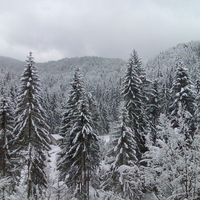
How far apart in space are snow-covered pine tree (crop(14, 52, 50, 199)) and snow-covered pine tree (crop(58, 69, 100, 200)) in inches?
122

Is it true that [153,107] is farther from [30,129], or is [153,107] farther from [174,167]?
[174,167]

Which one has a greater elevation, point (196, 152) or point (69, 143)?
point (196, 152)

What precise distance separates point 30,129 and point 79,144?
509 cm

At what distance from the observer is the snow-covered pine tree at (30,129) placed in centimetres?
1856

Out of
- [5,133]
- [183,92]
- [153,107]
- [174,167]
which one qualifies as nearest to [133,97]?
[183,92]

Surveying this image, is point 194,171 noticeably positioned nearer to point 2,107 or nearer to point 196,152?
point 196,152

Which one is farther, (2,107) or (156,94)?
(156,94)

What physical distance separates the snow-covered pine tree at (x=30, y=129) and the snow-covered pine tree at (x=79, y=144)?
3102mm

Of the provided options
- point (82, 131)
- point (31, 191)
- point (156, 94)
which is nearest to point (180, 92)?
point (156, 94)

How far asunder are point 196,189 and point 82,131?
15.3 meters

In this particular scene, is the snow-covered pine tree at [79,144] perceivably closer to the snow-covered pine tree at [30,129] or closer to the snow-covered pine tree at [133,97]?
the snow-covered pine tree at [30,129]

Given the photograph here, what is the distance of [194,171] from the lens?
15.0ft

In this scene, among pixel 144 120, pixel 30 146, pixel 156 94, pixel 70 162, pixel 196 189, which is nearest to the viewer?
pixel 196 189

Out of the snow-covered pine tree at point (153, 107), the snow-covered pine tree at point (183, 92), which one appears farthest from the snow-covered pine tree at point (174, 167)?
→ the snow-covered pine tree at point (153, 107)
